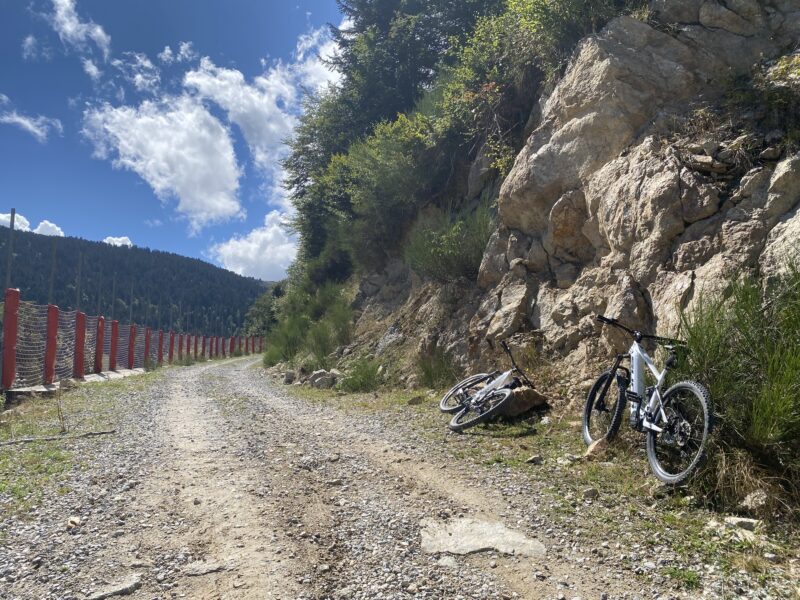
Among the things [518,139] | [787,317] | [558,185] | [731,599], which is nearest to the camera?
Result: [731,599]

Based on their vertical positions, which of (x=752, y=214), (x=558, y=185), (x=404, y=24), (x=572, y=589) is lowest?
(x=572, y=589)

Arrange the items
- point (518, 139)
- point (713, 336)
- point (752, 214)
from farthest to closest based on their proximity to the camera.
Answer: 1. point (518, 139)
2. point (752, 214)
3. point (713, 336)

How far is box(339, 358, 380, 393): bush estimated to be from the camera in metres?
11.2

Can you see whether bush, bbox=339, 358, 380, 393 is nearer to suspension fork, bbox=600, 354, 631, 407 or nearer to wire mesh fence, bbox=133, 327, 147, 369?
suspension fork, bbox=600, 354, 631, 407

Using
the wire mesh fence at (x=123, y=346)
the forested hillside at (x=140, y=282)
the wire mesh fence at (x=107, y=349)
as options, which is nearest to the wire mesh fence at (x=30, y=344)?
the wire mesh fence at (x=107, y=349)

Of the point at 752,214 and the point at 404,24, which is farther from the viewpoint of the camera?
the point at 404,24

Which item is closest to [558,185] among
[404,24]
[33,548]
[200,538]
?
[200,538]

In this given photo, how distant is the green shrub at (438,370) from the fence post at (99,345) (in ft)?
38.3

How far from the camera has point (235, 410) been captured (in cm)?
893

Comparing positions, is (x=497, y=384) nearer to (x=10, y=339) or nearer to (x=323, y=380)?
(x=323, y=380)

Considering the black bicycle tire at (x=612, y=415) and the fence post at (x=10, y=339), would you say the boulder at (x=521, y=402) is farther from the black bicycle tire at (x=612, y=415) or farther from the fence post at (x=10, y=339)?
the fence post at (x=10, y=339)

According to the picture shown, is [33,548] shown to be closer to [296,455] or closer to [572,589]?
[296,455]

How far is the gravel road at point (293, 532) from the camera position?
279 centimetres

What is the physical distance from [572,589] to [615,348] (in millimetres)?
4190
